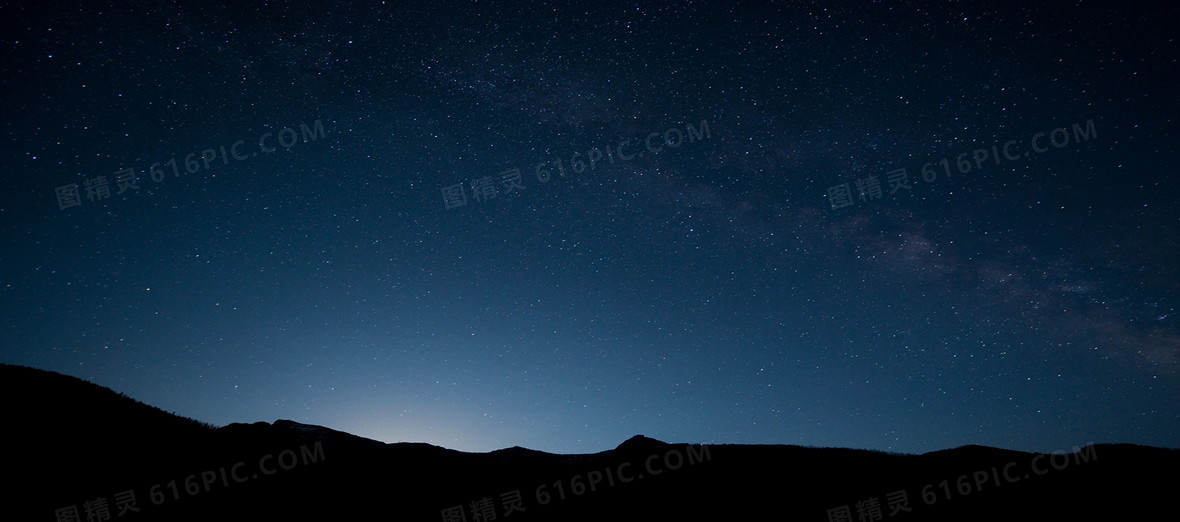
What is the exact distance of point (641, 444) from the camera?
71.8ft

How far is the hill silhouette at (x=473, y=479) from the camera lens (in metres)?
12.3

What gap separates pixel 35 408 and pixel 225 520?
8.81 m

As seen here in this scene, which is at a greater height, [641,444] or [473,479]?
[473,479]

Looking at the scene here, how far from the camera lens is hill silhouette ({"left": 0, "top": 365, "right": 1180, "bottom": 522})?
1230 cm

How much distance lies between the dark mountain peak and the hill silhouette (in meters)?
2.26

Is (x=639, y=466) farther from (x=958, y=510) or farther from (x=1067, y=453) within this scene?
(x=1067, y=453)

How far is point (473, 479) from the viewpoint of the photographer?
17031 mm

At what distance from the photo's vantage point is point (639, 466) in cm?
1744

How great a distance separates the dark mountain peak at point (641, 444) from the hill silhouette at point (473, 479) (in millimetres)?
2261

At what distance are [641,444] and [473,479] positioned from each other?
848 centimetres

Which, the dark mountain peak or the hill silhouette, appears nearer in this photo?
the hill silhouette

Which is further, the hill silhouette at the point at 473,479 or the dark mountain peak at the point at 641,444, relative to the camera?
the dark mountain peak at the point at 641,444

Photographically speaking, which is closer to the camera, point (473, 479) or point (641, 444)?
point (473, 479)

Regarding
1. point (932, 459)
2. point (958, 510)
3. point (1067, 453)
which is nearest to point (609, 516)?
point (958, 510)
